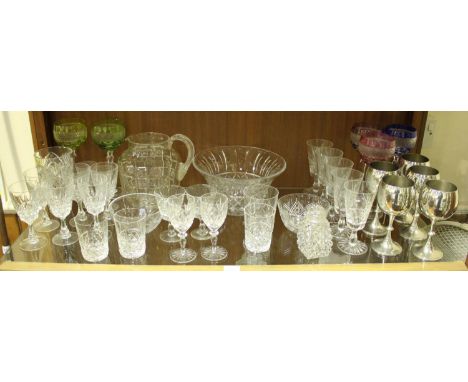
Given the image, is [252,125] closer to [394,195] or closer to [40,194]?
[394,195]

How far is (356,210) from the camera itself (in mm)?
900

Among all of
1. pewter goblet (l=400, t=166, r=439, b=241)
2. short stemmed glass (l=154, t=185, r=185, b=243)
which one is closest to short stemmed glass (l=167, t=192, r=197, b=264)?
short stemmed glass (l=154, t=185, r=185, b=243)

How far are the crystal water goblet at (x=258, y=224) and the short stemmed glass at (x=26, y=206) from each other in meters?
0.43

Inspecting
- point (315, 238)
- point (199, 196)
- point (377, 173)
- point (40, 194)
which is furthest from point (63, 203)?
point (377, 173)

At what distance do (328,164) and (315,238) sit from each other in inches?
7.4

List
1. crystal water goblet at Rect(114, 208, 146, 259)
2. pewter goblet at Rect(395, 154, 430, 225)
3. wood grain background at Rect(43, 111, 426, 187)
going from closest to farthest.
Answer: crystal water goblet at Rect(114, 208, 146, 259)
pewter goblet at Rect(395, 154, 430, 225)
wood grain background at Rect(43, 111, 426, 187)

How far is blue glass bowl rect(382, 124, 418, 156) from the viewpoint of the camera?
3.45ft

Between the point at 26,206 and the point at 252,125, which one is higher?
the point at 252,125

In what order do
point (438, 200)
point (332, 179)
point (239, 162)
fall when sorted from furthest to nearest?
point (239, 162) → point (332, 179) → point (438, 200)

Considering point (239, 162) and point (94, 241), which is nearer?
point (94, 241)

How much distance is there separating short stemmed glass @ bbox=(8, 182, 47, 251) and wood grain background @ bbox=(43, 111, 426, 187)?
22cm

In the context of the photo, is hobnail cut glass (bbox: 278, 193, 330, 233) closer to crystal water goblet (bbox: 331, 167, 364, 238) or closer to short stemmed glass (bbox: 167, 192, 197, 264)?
crystal water goblet (bbox: 331, 167, 364, 238)
